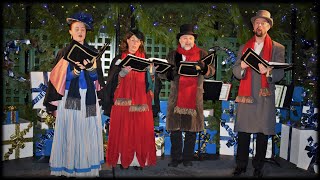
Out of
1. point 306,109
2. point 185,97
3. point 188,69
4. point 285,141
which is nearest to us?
point 188,69

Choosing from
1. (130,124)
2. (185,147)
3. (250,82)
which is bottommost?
(185,147)

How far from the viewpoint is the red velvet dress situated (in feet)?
18.5

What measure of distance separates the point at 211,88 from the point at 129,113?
1.42 metres

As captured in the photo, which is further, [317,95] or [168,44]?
[168,44]

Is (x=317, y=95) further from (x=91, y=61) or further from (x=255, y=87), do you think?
(x=91, y=61)

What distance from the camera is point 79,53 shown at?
4.91 m

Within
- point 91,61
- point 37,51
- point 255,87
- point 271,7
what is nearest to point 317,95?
point 255,87

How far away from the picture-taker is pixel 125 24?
7285mm

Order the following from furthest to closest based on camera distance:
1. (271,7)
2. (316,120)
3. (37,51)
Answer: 1. (271,7)
2. (37,51)
3. (316,120)

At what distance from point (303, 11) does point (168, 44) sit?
244 cm

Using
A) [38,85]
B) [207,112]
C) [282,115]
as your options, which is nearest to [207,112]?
[207,112]

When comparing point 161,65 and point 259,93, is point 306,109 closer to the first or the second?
point 259,93

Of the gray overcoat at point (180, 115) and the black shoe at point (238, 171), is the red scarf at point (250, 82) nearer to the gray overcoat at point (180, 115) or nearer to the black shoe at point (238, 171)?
the gray overcoat at point (180, 115)

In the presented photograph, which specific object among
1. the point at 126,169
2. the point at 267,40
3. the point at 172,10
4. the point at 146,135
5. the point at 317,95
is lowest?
the point at 126,169
